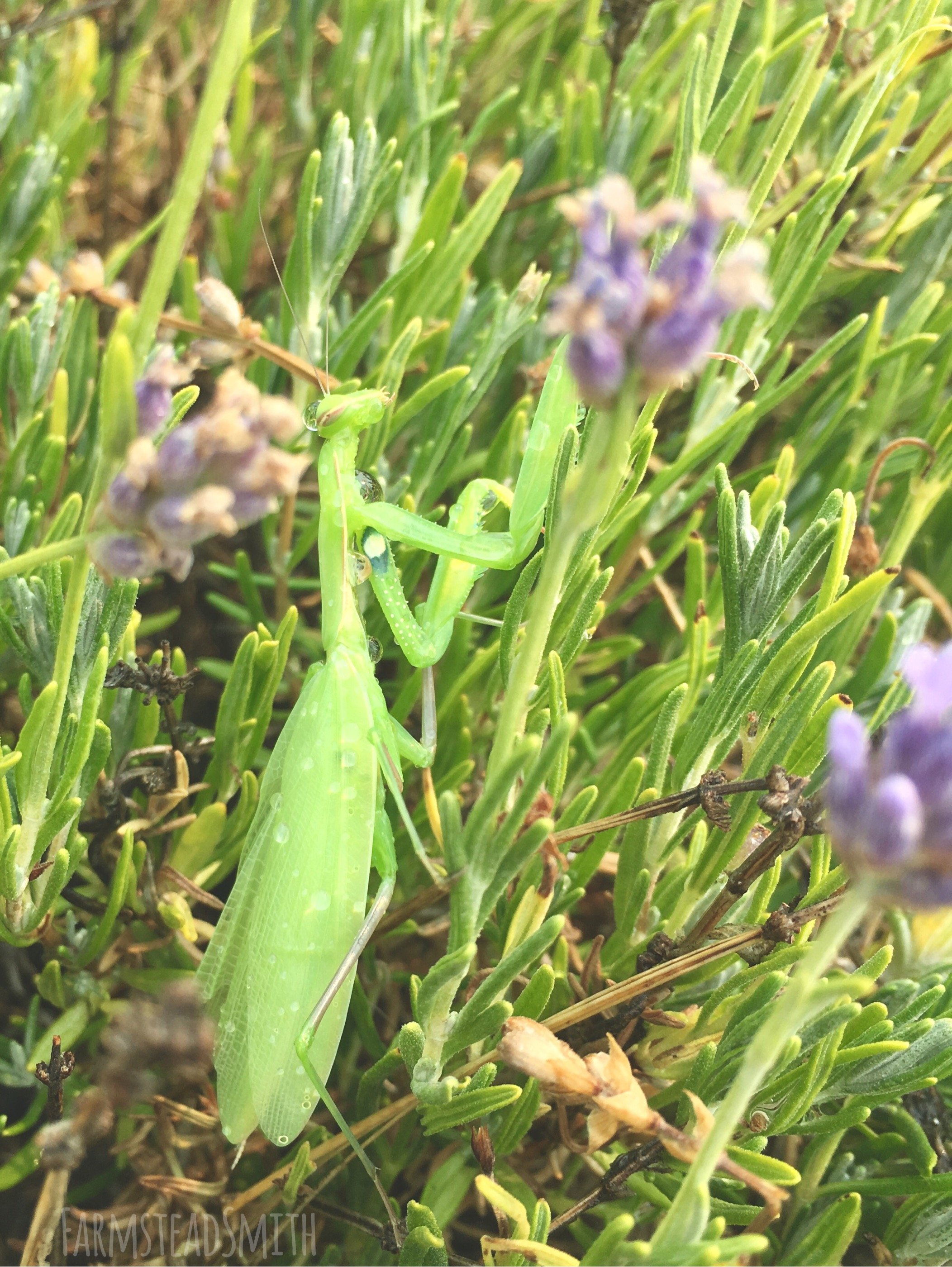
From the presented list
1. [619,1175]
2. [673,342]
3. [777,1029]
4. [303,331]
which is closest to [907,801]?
[777,1029]

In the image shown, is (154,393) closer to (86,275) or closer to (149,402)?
(149,402)

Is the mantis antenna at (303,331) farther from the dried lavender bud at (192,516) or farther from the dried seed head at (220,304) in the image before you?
the dried lavender bud at (192,516)

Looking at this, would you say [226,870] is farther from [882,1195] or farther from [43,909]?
[882,1195]

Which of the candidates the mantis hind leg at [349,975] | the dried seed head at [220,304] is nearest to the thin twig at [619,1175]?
the mantis hind leg at [349,975]

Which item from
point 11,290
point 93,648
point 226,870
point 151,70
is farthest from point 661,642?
point 151,70

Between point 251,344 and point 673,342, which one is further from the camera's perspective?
point 251,344

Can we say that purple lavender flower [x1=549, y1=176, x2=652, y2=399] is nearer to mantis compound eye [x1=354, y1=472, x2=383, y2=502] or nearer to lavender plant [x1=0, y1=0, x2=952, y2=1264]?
lavender plant [x1=0, y1=0, x2=952, y2=1264]
